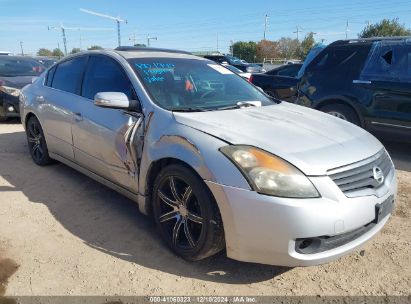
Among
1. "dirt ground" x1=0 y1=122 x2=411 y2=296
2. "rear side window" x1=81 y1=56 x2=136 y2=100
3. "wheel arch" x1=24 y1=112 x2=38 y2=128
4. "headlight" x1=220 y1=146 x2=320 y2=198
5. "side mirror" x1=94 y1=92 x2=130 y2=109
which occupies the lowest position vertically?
"dirt ground" x1=0 y1=122 x2=411 y2=296

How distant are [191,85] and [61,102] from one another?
1.68 m

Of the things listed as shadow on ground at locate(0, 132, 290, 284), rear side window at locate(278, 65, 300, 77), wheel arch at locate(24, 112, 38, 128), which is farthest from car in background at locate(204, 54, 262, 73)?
shadow on ground at locate(0, 132, 290, 284)

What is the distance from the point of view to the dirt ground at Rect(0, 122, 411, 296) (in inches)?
104

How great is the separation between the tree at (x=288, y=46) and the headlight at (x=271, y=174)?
68.2m

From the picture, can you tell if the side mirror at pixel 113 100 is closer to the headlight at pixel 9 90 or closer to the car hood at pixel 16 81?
the headlight at pixel 9 90

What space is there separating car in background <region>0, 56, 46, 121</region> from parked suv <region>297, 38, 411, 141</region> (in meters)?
6.01

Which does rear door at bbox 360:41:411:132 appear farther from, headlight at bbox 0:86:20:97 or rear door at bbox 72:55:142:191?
headlight at bbox 0:86:20:97

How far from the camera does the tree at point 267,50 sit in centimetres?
6569

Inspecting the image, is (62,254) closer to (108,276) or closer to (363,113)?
(108,276)

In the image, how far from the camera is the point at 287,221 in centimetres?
232

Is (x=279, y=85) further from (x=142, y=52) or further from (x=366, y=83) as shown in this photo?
(x=142, y=52)

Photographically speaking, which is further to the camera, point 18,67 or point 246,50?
point 246,50

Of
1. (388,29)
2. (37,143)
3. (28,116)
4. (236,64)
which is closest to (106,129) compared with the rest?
(37,143)

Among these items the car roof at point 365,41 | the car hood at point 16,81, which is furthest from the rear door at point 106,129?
the car hood at point 16,81
